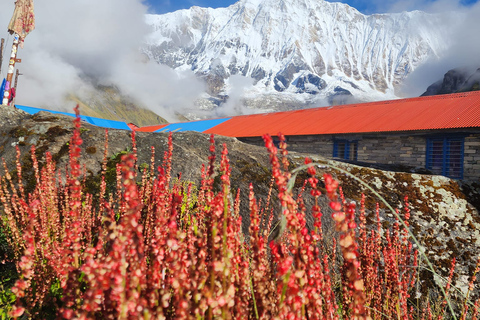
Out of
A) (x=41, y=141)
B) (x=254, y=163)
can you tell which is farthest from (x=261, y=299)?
(x=41, y=141)

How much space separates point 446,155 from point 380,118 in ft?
14.7

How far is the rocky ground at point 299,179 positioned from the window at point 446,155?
495 inches

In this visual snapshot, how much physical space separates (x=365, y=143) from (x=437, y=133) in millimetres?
3783

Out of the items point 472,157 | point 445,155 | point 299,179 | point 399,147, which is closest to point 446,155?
point 445,155

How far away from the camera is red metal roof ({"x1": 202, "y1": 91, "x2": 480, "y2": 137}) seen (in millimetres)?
16406

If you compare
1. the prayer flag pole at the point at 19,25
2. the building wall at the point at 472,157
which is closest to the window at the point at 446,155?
the building wall at the point at 472,157

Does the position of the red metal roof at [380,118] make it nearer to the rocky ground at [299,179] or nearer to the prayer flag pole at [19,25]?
the rocky ground at [299,179]

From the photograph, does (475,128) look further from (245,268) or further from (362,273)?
(245,268)

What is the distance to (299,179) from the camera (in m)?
5.60

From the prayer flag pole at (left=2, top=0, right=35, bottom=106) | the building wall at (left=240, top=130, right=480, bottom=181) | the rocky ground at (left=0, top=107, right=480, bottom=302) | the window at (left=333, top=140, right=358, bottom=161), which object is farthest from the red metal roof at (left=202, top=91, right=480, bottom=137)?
the prayer flag pole at (left=2, top=0, right=35, bottom=106)

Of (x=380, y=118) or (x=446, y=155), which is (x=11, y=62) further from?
(x=446, y=155)

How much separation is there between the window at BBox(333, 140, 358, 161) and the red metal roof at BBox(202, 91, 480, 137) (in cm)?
92

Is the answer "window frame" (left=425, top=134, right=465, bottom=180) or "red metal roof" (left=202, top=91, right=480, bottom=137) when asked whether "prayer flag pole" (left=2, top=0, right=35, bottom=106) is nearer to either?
"red metal roof" (left=202, top=91, right=480, bottom=137)

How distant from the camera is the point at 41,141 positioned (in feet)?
21.1
